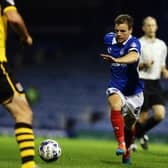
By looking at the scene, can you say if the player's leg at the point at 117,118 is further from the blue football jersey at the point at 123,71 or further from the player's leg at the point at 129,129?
the player's leg at the point at 129,129

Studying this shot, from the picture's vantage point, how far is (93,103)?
998 inches

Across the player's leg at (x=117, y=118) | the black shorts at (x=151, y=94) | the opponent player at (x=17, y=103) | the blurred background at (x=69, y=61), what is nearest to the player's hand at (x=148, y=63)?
the black shorts at (x=151, y=94)

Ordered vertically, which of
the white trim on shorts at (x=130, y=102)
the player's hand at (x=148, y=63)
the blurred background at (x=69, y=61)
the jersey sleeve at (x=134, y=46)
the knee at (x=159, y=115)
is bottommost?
the white trim on shorts at (x=130, y=102)

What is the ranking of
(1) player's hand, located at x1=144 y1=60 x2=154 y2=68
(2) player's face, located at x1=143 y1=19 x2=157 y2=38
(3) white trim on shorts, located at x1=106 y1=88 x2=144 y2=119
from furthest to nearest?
(2) player's face, located at x1=143 y1=19 x2=157 y2=38 < (1) player's hand, located at x1=144 y1=60 x2=154 y2=68 < (3) white trim on shorts, located at x1=106 y1=88 x2=144 y2=119

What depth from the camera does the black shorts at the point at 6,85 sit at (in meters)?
6.64

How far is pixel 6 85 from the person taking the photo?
665 centimetres

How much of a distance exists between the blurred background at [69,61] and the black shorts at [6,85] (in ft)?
51.9

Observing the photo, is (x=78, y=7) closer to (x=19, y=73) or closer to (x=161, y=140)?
(x=19, y=73)

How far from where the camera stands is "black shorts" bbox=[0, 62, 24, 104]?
6.64 meters

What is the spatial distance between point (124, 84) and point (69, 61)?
60.5 feet

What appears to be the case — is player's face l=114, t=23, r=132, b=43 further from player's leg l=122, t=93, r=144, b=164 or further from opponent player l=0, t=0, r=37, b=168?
opponent player l=0, t=0, r=37, b=168

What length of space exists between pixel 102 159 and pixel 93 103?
15239mm

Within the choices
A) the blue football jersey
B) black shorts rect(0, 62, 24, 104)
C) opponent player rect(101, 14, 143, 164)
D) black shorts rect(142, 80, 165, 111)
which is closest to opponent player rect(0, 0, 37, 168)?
black shorts rect(0, 62, 24, 104)

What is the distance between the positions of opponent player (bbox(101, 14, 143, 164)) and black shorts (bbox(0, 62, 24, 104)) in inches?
89.8
